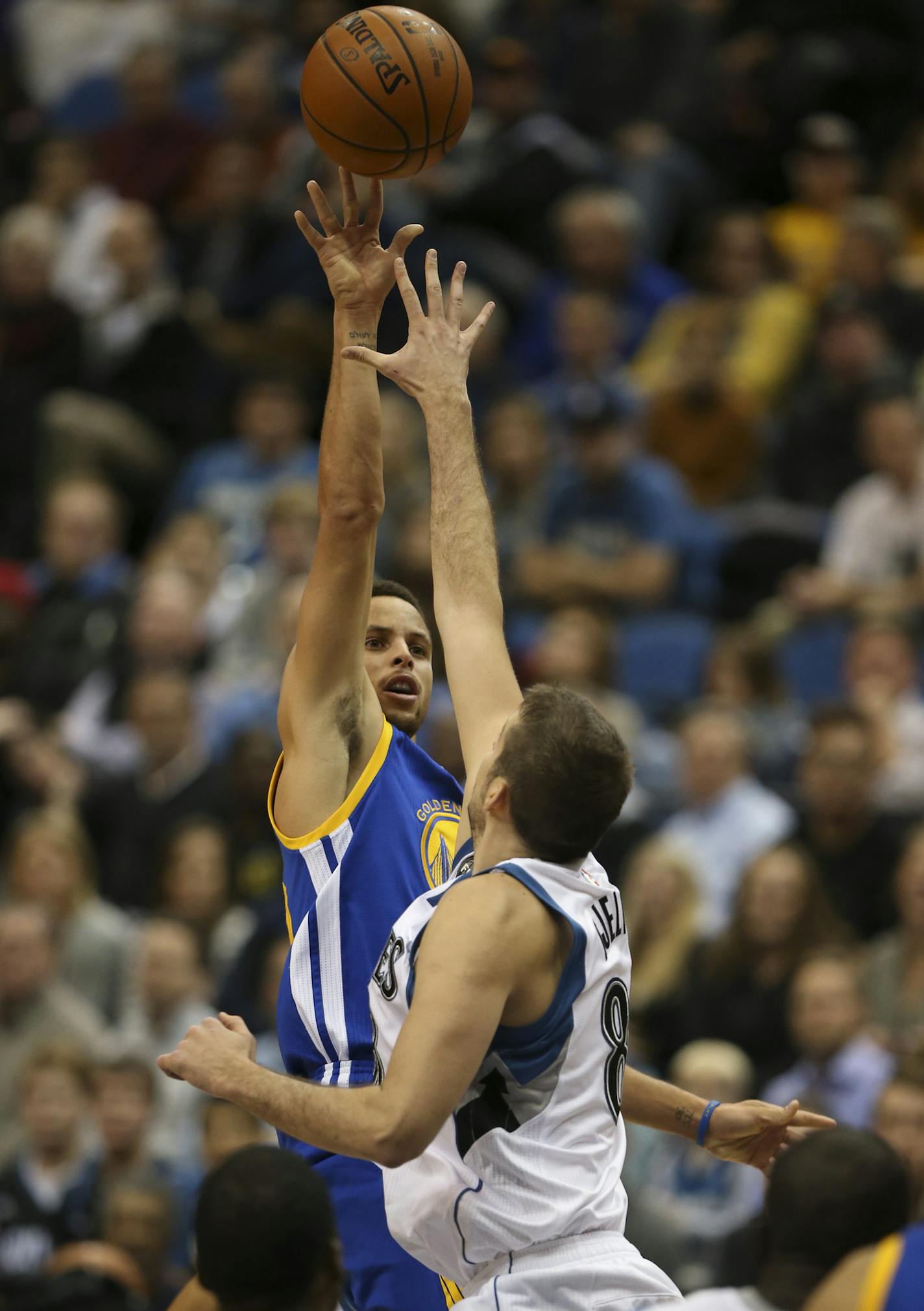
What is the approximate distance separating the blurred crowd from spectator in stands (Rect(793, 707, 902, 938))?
0.02 m

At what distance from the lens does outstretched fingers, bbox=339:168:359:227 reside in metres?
4.99

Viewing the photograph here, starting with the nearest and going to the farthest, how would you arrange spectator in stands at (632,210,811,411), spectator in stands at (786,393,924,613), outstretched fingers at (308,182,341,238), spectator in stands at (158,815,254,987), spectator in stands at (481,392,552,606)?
outstretched fingers at (308,182,341,238)
spectator in stands at (158,815,254,987)
spectator in stands at (786,393,924,613)
spectator in stands at (481,392,552,606)
spectator in stands at (632,210,811,411)

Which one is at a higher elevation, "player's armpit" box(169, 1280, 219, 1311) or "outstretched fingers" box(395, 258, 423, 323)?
"outstretched fingers" box(395, 258, 423, 323)

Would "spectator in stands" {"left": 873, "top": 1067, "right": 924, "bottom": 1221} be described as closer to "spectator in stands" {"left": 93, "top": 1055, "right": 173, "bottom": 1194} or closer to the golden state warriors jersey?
the golden state warriors jersey

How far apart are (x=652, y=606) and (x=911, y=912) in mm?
3250

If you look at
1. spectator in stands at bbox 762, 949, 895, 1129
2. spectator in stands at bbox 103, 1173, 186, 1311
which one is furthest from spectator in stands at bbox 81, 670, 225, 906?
spectator in stands at bbox 762, 949, 895, 1129

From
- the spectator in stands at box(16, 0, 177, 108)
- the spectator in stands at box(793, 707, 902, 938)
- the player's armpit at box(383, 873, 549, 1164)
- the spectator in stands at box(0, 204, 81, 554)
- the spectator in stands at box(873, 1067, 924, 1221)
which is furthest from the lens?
the spectator in stands at box(16, 0, 177, 108)

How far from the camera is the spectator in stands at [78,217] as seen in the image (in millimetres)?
14164

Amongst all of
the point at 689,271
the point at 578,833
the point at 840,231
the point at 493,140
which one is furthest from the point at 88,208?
the point at 578,833

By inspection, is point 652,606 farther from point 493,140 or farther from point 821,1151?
point 821,1151

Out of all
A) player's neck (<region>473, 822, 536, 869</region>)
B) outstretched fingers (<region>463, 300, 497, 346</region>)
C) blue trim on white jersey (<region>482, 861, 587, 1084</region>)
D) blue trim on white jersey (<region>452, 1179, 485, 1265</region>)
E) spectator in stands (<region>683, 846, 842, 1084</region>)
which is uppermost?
outstretched fingers (<region>463, 300, 497, 346</region>)

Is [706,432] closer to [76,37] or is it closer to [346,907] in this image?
[346,907]

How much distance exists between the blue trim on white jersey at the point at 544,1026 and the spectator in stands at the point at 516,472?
7.21 meters

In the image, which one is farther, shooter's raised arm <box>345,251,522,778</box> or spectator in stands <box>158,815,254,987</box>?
spectator in stands <box>158,815,254,987</box>
